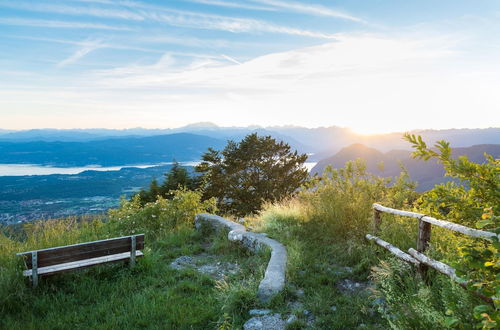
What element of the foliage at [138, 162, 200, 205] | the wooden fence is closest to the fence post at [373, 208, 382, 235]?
the wooden fence

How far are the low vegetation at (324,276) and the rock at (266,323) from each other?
12 cm

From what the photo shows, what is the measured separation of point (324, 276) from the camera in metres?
5.23

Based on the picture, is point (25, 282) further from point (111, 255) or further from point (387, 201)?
point (387, 201)

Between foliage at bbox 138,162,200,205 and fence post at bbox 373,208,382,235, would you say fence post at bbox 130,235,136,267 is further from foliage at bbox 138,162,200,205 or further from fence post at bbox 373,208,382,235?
foliage at bbox 138,162,200,205

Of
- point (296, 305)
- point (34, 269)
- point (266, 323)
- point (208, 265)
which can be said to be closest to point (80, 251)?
point (34, 269)

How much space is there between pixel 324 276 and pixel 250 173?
28.4m

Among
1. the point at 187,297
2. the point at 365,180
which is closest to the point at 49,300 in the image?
the point at 187,297

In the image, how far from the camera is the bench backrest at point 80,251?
5.12 m

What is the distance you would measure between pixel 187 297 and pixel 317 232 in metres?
3.47

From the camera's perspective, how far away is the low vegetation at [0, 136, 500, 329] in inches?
114

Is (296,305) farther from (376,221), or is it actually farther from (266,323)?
(376,221)

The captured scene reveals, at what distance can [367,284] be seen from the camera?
5.02 metres

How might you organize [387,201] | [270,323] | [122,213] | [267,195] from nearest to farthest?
[270,323]
[387,201]
[122,213]
[267,195]

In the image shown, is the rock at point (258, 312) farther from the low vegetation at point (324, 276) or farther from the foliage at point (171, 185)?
the foliage at point (171, 185)
